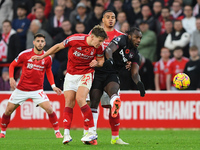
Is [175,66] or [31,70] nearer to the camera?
[31,70]

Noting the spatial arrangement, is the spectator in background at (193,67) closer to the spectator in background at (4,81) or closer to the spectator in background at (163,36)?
the spectator in background at (163,36)

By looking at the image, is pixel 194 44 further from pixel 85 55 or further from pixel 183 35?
pixel 85 55

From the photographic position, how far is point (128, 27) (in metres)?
15.2

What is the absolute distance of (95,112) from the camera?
9258 mm

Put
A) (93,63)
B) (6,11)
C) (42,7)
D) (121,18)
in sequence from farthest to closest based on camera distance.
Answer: (42,7) → (6,11) → (121,18) → (93,63)

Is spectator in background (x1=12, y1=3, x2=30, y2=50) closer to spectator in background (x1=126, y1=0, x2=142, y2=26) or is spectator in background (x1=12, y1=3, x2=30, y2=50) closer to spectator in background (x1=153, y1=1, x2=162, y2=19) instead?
spectator in background (x1=126, y1=0, x2=142, y2=26)

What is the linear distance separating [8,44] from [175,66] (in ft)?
18.8

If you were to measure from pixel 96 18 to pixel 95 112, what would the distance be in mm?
7482

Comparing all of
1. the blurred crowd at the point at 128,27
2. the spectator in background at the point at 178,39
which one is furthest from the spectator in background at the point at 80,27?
the spectator in background at the point at 178,39

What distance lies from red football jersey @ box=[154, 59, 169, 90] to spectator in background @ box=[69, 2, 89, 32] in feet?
10.7

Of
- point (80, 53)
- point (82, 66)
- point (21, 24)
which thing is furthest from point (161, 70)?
point (80, 53)

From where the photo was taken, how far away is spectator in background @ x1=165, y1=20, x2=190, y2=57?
15.0 meters

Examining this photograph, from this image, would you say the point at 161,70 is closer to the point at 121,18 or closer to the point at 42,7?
the point at 121,18

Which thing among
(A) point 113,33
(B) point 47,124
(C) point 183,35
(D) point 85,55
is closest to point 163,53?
(C) point 183,35
